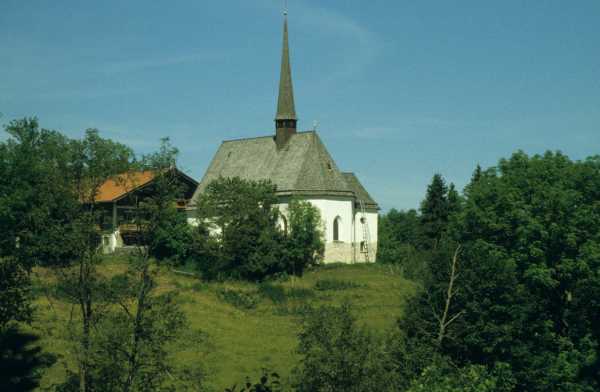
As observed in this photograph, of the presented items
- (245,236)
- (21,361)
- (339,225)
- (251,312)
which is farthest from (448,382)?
(339,225)

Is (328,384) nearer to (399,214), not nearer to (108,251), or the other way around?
(108,251)

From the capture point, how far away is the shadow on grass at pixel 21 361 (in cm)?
2391

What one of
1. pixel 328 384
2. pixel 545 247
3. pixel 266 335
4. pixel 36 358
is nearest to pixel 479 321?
pixel 545 247

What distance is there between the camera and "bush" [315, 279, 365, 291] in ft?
147

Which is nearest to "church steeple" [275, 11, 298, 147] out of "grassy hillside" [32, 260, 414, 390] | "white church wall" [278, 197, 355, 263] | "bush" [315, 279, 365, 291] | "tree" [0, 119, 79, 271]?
"white church wall" [278, 197, 355, 263]

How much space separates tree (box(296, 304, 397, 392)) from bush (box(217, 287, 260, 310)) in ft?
68.9

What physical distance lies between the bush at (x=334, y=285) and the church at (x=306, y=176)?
9.12m

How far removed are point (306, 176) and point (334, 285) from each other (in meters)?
12.9

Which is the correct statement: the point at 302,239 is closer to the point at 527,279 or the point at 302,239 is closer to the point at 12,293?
Result: the point at 527,279

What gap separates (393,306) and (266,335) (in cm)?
979

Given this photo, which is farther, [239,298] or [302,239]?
[302,239]

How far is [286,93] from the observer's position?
59.5 m

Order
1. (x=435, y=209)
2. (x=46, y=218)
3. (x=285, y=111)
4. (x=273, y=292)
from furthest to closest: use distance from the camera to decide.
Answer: (x=435, y=209), (x=285, y=111), (x=273, y=292), (x=46, y=218)

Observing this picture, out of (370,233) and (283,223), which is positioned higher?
(283,223)
